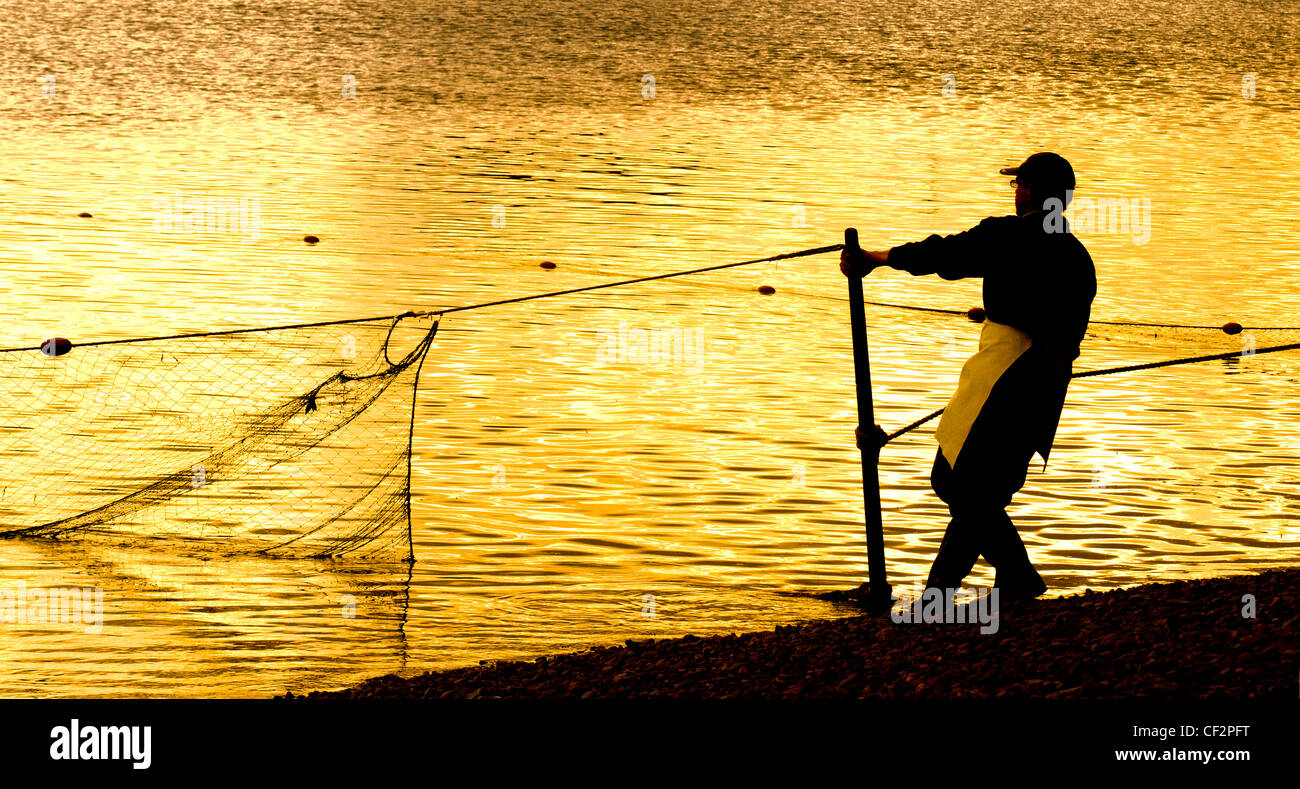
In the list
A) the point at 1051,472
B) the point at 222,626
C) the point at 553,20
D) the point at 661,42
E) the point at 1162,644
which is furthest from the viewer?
the point at 553,20

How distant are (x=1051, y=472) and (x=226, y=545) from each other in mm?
4885

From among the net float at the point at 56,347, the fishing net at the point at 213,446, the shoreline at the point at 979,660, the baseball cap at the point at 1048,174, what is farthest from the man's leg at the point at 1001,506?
the net float at the point at 56,347

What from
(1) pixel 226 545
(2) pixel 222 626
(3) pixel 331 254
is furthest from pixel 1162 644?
(3) pixel 331 254

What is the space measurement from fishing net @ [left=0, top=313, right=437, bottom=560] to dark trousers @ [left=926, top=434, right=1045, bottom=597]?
9.65ft

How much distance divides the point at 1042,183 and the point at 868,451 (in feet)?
5.20

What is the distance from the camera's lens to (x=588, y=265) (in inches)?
680

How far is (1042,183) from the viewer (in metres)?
6.52

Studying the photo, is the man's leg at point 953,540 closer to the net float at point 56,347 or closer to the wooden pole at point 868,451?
the wooden pole at point 868,451

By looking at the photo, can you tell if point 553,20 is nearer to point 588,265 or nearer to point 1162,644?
point 588,265

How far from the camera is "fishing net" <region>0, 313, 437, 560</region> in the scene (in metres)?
9.29

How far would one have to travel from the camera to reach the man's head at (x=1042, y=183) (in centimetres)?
653

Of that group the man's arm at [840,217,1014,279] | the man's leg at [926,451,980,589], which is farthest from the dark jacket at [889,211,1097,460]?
the man's leg at [926,451,980,589]

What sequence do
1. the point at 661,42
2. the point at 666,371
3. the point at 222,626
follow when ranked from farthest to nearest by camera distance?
the point at 661,42 → the point at 666,371 → the point at 222,626

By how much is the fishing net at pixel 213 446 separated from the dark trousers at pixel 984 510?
294 centimetres
